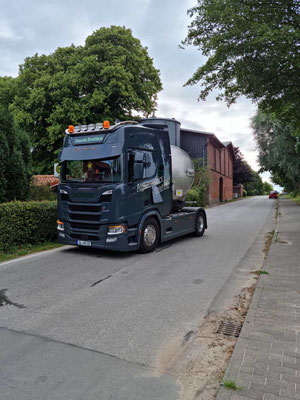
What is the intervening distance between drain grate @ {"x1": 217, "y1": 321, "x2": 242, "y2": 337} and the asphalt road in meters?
0.33

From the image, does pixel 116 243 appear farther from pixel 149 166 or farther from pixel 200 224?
pixel 200 224

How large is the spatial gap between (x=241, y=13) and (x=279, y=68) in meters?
1.81

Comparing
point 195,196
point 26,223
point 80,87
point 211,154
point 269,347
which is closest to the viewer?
point 269,347

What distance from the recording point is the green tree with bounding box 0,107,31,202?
928 cm

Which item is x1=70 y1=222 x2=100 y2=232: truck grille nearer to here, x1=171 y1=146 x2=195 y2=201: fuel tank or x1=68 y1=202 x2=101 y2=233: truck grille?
x1=68 y1=202 x2=101 y2=233: truck grille

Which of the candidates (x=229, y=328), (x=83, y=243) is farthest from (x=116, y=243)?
(x=229, y=328)

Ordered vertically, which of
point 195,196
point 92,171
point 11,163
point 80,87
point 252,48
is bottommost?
point 195,196

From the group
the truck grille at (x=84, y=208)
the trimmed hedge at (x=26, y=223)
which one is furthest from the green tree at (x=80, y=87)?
the truck grille at (x=84, y=208)

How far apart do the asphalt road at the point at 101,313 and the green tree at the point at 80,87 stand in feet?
53.2

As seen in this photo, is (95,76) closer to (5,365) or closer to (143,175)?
(143,175)

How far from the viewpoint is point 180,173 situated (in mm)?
9555

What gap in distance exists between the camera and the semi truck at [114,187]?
711 cm

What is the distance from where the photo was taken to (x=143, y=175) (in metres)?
7.66

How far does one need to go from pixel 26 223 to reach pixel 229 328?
6.30m
